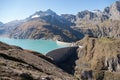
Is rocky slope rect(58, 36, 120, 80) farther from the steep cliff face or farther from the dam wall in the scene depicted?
the dam wall

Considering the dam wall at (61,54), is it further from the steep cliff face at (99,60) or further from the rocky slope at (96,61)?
the steep cliff face at (99,60)

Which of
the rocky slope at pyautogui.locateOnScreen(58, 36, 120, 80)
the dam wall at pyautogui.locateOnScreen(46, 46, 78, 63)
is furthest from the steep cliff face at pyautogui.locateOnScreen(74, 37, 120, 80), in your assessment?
the dam wall at pyautogui.locateOnScreen(46, 46, 78, 63)

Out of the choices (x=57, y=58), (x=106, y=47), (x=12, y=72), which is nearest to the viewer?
(x=12, y=72)

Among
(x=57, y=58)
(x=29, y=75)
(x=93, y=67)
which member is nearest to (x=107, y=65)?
(x=93, y=67)

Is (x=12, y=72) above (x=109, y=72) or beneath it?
above

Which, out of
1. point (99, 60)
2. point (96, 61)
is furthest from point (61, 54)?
point (99, 60)

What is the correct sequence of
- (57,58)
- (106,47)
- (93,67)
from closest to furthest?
(57,58)
(93,67)
(106,47)

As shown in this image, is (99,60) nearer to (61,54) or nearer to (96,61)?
(96,61)

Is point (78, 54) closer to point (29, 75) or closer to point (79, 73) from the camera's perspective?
point (79, 73)
